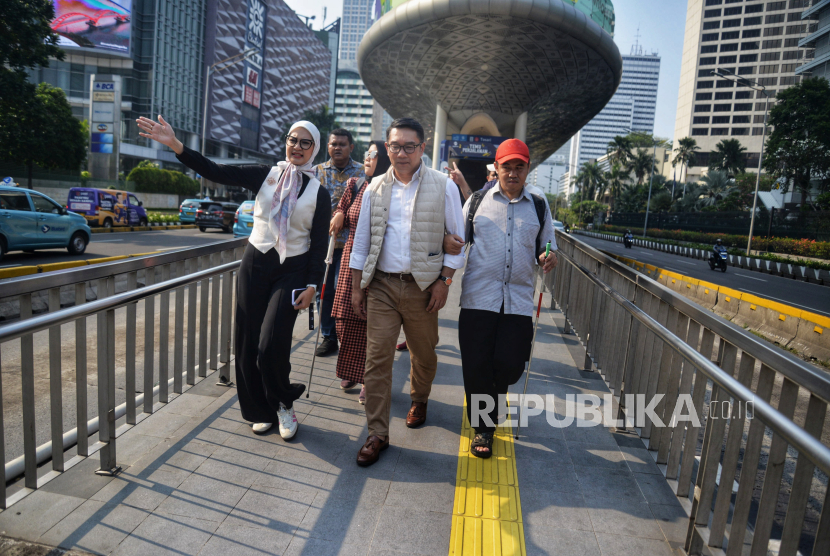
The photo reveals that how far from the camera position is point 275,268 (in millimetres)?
3281

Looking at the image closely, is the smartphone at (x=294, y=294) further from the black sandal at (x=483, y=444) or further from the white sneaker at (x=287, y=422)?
the black sandal at (x=483, y=444)

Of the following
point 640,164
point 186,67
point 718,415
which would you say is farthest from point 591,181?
point 718,415

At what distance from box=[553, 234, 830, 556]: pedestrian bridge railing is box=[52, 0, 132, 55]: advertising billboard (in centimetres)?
6062

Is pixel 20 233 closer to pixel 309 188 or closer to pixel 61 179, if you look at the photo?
pixel 309 188

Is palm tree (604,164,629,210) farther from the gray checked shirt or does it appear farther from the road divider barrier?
the gray checked shirt

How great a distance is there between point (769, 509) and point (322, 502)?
6.20 feet

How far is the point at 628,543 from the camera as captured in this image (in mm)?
2432

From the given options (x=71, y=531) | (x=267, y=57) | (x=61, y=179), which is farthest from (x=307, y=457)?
(x=267, y=57)

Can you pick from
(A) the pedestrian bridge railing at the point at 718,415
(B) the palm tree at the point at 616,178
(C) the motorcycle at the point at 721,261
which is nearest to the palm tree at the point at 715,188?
(B) the palm tree at the point at 616,178

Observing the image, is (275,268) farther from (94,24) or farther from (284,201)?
(94,24)

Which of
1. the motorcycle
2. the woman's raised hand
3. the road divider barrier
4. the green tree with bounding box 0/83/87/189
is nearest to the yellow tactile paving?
the woman's raised hand

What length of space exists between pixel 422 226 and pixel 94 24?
6099 cm

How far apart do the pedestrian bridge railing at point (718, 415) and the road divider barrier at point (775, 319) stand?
3.57 m

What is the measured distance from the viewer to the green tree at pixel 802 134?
3284 cm
